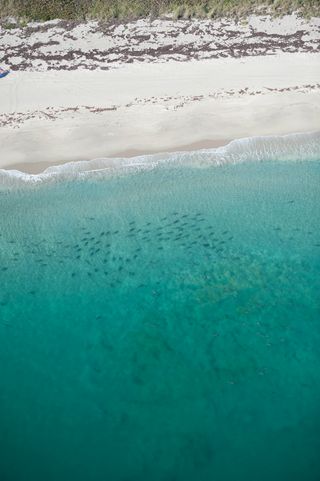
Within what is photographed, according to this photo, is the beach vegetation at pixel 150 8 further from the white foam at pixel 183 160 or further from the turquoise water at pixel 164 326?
the turquoise water at pixel 164 326

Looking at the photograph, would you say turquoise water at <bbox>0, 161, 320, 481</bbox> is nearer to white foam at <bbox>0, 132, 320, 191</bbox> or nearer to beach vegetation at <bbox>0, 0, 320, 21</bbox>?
white foam at <bbox>0, 132, 320, 191</bbox>

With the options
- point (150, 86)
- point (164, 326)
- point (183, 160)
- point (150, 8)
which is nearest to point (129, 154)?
point (183, 160)

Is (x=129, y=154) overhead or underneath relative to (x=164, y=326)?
overhead

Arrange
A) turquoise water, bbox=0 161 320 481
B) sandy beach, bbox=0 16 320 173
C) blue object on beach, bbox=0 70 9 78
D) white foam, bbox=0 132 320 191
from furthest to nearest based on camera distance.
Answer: blue object on beach, bbox=0 70 9 78 < sandy beach, bbox=0 16 320 173 < white foam, bbox=0 132 320 191 < turquoise water, bbox=0 161 320 481

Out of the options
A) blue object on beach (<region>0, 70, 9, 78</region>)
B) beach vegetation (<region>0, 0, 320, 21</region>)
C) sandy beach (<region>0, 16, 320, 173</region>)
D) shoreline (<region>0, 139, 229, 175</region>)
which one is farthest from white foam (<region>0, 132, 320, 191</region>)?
beach vegetation (<region>0, 0, 320, 21</region>)

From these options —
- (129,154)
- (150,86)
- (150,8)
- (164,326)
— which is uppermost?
(150,8)

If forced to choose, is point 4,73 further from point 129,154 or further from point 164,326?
point 164,326

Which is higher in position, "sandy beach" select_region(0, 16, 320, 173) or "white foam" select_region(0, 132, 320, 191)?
"sandy beach" select_region(0, 16, 320, 173)
